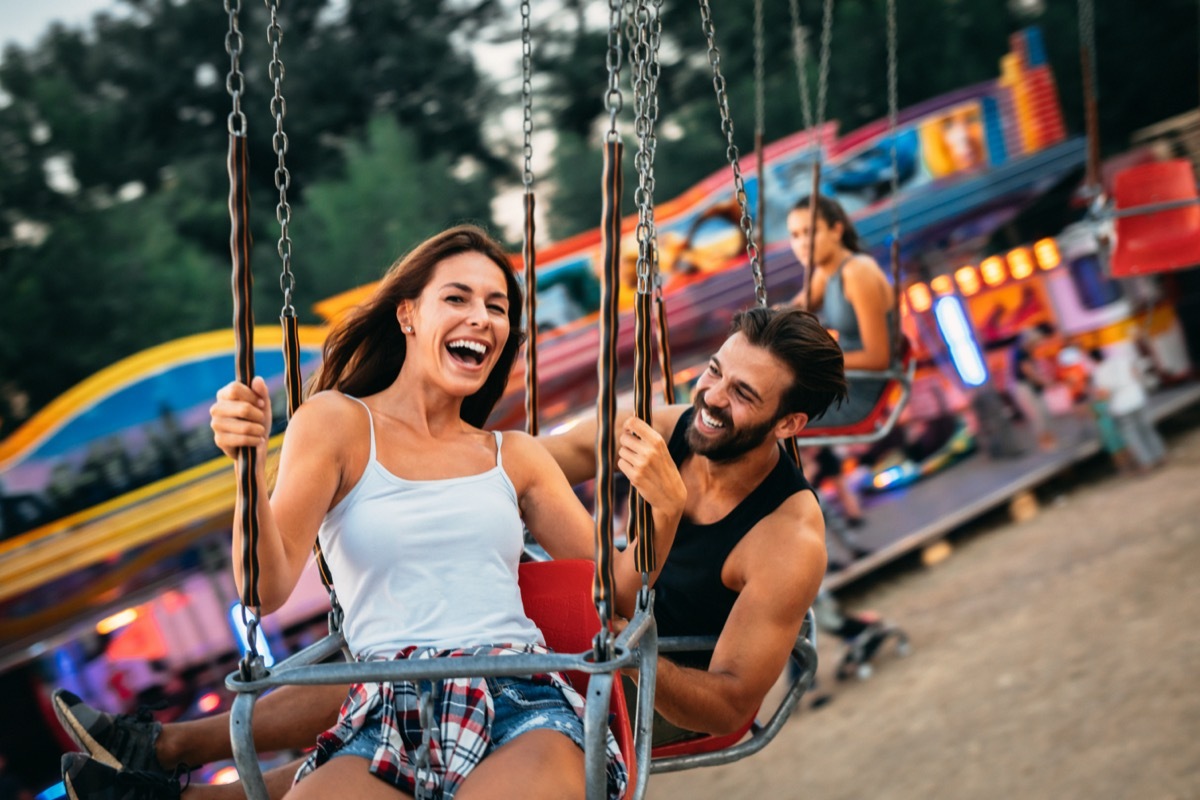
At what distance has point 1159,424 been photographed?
30.2 feet

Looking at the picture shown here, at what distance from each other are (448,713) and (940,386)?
24.0 ft

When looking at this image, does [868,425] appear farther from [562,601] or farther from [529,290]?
[562,601]

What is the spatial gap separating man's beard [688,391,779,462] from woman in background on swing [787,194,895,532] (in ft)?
4.33

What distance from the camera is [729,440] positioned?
1854 mm

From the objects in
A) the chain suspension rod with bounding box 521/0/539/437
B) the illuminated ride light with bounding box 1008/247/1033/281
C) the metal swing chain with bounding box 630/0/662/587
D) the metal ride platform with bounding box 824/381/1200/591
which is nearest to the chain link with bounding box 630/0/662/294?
the metal swing chain with bounding box 630/0/662/587

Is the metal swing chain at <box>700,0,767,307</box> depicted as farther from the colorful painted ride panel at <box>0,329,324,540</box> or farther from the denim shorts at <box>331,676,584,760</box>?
the colorful painted ride panel at <box>0,329,324,540</box>

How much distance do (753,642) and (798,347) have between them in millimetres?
473

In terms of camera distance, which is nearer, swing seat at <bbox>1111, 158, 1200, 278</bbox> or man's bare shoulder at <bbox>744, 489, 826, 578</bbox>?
man's bare shoulder at <bbox>744, 489, 826, 578</bbox>

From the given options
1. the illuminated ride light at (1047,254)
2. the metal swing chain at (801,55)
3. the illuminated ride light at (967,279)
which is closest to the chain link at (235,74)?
the metal swing chain at (801,55)

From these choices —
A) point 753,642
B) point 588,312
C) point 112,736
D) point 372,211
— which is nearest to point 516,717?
point 753,642

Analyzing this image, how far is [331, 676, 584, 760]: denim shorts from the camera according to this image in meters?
1.37

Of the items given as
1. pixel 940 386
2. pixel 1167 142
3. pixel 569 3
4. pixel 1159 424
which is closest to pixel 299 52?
pixel 569 3

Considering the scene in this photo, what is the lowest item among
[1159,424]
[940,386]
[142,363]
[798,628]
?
[1159,424]

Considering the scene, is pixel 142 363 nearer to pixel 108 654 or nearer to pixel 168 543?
pixel 168 543
